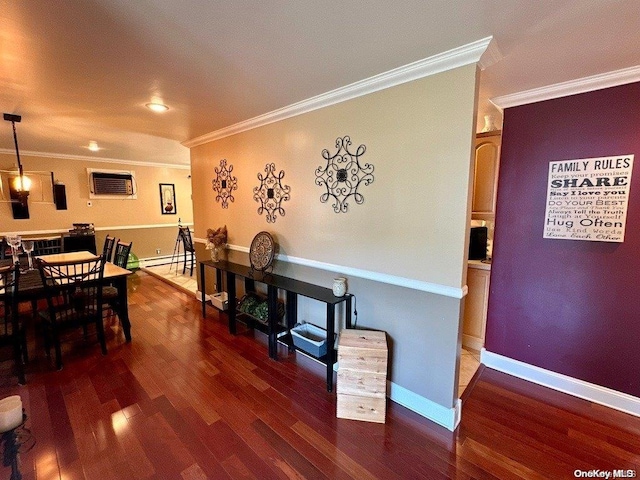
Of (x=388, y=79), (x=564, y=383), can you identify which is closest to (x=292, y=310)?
(x=388, y=79)

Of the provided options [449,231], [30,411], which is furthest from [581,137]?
[30,411]

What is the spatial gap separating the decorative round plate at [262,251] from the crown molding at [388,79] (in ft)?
3.93

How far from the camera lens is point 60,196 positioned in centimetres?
538

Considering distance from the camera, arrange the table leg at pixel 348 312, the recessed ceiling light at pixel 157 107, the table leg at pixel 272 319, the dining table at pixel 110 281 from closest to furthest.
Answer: the table leg at pixel 348 312
the dining table at pixel 110 281
the recessed ceiling light at pixel 157 107
the table leg at pixel 272 319

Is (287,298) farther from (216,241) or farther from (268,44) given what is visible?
(268,44)

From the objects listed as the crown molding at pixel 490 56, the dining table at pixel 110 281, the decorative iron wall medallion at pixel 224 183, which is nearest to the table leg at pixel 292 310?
the decorative iron wall medallion at pixel 224 183

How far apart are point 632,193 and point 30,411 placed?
4.47 meters

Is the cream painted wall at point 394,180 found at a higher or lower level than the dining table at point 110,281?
higher

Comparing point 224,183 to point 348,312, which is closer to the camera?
point 348,312

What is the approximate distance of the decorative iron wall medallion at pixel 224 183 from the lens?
11.9ft

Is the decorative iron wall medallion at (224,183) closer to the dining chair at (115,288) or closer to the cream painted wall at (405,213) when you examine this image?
the cream painted wall at (405,213)

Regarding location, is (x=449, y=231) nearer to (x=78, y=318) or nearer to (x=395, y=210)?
(x=395, y=210)

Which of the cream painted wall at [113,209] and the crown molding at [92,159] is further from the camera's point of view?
the cream painted wall at [113,209]

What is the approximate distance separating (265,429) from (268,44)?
2.37 metres
